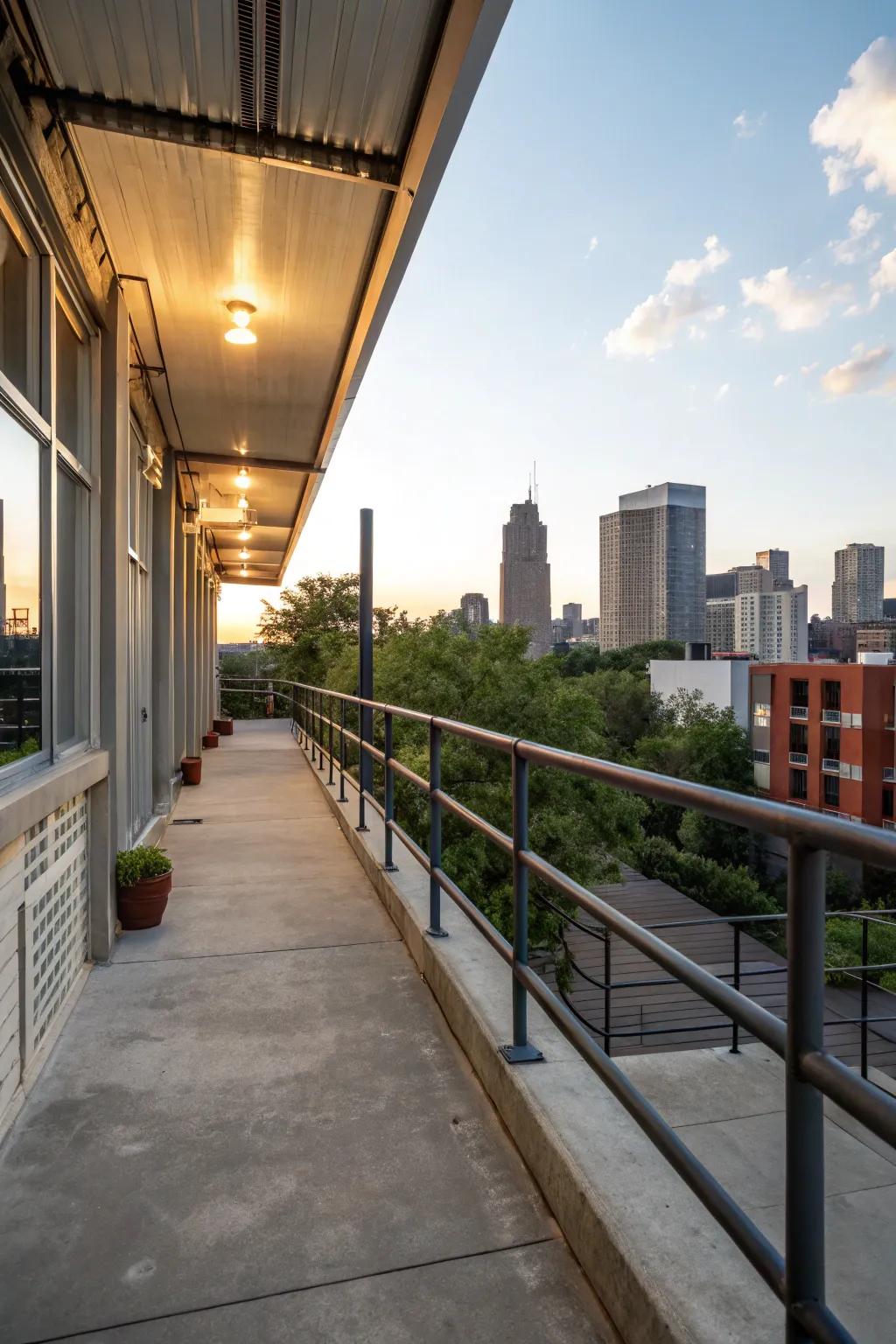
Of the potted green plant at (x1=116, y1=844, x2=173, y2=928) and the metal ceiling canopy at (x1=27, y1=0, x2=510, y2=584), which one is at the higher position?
the metal ceiling canopy at (x1=27, y1=0, x2=510, y2=584)

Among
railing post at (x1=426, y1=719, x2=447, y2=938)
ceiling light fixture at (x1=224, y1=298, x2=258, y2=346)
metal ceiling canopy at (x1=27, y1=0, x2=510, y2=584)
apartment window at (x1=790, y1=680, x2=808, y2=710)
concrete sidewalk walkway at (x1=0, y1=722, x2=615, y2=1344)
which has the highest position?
metal ceiling canopy at (x1=27, y1=0, x2=510, y2=584)

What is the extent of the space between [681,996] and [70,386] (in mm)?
15510

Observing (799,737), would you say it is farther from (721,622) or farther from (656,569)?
(721,622)

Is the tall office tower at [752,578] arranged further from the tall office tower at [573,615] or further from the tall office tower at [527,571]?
the tall office tower at [527,571]

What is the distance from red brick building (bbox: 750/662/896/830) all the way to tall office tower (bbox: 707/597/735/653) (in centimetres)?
9054

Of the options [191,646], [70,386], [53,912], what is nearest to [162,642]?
[70,386]

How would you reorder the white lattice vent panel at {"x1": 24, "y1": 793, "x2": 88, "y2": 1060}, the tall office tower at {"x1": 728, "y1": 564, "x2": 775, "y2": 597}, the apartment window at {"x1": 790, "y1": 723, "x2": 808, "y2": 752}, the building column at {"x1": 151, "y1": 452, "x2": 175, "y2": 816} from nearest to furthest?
1. the white lattice vent panel at {"x1": 24, "y1": 793, "x2": 88, "y2": 1060}
2. the building column at {"x1": 151, "y1": 452, "x2": 175, "y2": 816}
3. the apartment window at {"x1": 790, "y1": 723, "x2": 808, "y2": 752}
4. the tall office tower at {"x1": 728, "y1": 564, "x2": 775, "y2": 597}

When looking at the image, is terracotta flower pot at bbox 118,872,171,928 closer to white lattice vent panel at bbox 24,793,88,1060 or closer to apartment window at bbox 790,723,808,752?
white lattice vent panel at bbox 24,793,88,1060

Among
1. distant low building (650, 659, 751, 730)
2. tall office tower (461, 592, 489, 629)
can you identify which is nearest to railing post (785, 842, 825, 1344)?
distant low building (650, 659, 751, 730)

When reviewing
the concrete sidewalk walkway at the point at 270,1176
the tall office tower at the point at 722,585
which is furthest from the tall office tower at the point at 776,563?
the concrete sidewalk walkway at the point at 270,1176

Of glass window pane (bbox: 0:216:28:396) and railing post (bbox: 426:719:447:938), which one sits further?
railing post (bbox: 426:719:447:938)

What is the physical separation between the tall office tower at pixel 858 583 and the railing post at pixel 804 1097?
142 metres

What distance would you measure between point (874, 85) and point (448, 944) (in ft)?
82.7

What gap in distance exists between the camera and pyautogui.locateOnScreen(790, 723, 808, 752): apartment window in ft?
131
